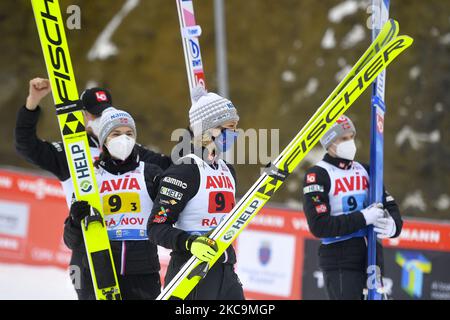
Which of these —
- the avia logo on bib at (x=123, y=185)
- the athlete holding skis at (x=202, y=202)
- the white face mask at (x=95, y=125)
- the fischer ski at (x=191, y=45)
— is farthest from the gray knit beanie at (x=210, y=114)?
the fischer ski at (x=191, y=45)

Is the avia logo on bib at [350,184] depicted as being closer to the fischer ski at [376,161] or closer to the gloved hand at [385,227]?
the fischer ski at [376,161]

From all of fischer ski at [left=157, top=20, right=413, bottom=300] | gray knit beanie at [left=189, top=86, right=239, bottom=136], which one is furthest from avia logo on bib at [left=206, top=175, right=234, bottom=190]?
gray knit beanie at [left=189, top=86, right=239, bottom=136]

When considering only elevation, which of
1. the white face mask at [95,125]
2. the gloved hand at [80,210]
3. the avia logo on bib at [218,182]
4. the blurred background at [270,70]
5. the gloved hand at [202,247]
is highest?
the blurred background at [270,70]

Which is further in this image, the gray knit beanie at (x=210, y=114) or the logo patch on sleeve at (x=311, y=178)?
the logo patch on sleeve at (x=311, y=178)

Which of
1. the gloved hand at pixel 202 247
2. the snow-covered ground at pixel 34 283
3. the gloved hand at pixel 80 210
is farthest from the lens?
the snow-covered ground at pixel 34 283

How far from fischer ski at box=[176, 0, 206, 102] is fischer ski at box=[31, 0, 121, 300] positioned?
1.19 m

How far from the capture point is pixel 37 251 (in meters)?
10.5

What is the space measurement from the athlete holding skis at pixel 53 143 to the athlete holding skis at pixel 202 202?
3.24ft

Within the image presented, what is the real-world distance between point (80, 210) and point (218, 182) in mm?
896

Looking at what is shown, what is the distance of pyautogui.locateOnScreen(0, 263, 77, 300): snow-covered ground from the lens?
29.4ft

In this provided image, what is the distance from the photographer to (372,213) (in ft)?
17.6

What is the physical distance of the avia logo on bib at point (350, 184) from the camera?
18.1 feet
